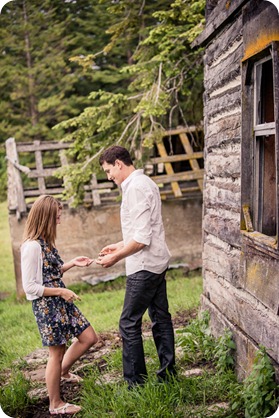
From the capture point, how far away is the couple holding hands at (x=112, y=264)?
440 cm

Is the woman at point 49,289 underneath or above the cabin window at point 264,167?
underneath

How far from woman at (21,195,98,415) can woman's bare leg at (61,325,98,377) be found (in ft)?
0.40

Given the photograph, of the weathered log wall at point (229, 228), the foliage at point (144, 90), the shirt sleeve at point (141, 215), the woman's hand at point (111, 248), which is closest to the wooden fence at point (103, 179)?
the foliage at point (144, 90)

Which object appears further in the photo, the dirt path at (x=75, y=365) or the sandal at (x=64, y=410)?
the dirt path at (x=75, y=365)

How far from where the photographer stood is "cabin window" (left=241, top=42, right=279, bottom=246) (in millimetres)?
4301

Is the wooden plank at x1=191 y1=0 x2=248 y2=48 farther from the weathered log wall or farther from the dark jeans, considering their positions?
the dark jeans

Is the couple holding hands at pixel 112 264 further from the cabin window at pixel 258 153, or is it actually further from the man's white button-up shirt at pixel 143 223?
the cabin window at pixel 258 153

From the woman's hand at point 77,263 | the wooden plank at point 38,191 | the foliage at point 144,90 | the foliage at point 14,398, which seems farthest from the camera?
the wooden plank at point 38,191

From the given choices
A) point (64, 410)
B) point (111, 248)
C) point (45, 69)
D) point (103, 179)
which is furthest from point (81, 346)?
point (45, 69)

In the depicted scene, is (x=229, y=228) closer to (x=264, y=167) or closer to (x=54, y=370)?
(x=264, y=167)

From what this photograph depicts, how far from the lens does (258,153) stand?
4383mm

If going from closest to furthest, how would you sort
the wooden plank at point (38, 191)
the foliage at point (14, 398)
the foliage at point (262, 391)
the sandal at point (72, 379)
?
the foliage at point (262, 391), the foliage at point (14, 398), the sandal at point (72, 379), the wooden plank at point (38, 191)

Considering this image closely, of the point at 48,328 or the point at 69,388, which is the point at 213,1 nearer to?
the point at 48,328

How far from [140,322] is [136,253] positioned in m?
0.57
